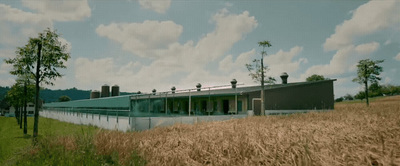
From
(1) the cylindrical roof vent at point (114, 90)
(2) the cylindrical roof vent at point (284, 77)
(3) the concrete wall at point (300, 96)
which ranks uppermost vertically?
(2) the cylindrical roof vent at point (284, 77)

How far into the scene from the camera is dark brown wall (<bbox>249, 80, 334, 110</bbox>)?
97.1 feet

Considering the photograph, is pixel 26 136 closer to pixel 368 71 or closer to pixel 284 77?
pixel 284 77

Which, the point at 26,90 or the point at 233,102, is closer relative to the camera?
the point at 26,90

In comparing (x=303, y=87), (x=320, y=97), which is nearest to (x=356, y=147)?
(x=303, y=87)

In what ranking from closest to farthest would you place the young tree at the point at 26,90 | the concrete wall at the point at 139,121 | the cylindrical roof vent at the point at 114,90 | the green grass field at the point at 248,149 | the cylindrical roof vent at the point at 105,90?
the green grass field at the point at 248,149 → the concrete wall at the point at 139,121 → the young tree at the point at 26,90 → the cylindrical roof vent at the point at 105,90 → the cylindrical roof vent at the point at 114,90

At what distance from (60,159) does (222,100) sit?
88.3 feet

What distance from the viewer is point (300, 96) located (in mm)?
32188

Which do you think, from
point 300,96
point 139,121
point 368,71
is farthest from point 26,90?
point 368,71

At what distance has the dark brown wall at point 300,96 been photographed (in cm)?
2959

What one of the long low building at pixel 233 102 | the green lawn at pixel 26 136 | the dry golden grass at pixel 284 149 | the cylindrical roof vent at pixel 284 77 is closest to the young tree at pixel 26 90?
the green lawn at pixel 26 136

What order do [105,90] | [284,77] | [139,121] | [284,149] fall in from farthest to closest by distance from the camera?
[105,90] → [284,77] → [139,121] → [284,149]

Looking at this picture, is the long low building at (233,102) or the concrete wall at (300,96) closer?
the long low building at (233,102)

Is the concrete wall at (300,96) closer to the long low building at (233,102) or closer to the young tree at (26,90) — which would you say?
the long low building at (233,102)

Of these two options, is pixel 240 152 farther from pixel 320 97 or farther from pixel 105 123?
pixel 320 97
